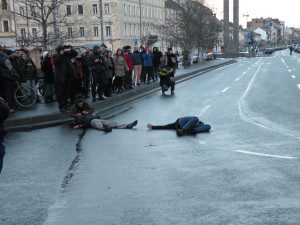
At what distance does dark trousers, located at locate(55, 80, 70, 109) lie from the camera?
1321cm

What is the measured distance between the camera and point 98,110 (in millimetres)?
14672

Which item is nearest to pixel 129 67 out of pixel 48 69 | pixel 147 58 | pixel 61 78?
pixel 147 58

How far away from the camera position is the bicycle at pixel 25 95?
14.5m

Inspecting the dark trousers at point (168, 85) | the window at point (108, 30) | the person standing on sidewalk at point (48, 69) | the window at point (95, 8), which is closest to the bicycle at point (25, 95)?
the person standing on sidewalk at point (48, 69)

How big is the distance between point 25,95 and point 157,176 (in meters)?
9.20

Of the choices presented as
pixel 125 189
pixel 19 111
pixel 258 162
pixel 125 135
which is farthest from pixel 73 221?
pixel 19 111

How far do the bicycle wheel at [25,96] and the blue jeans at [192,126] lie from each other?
6618 mm

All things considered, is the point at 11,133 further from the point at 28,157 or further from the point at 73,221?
the point at 73,221

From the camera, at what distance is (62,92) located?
1335 centimetres

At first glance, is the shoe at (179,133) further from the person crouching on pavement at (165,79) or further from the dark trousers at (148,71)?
the dark trousers at (148,71)

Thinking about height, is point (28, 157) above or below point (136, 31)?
below

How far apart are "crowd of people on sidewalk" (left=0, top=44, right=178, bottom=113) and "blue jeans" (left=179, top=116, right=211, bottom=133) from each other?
458 centimetres

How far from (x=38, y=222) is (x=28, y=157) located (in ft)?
11.8

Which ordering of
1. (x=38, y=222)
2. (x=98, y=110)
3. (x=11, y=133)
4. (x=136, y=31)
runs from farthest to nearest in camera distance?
(x=136, y=31)
(x=98, y=110)
(x=11, y=133)
(x=38, y=222)
